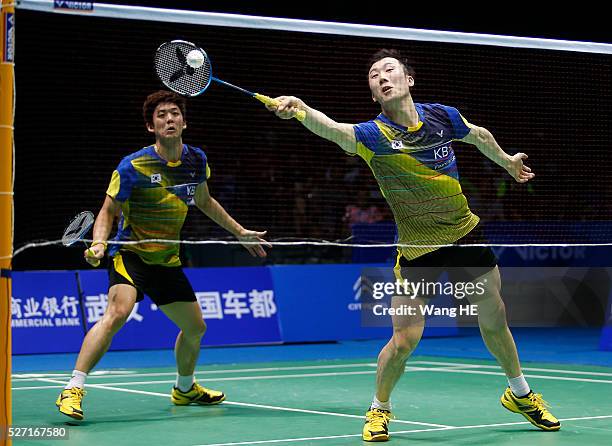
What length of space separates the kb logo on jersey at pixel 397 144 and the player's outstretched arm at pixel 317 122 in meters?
0.23

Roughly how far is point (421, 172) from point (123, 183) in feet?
7.07

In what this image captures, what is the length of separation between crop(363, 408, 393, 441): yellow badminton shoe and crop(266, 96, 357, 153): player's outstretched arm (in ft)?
5.09

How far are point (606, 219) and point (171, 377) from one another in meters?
4.84

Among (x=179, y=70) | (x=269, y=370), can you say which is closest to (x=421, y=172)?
(x=179, y=70)

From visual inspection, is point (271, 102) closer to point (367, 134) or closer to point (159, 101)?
point (367, 134)

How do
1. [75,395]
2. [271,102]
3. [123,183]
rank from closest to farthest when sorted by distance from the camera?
1. [271,102]
2. [75,395]
3. [123,183]

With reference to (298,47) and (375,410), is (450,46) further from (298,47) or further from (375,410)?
(375,410)

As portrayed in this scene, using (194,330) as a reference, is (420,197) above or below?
above

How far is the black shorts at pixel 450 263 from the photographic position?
22.5 feet

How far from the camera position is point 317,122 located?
252 inches

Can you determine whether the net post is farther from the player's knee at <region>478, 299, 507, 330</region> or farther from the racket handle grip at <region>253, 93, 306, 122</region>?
the player's knee at <region>478, 299, 507, 330</region>

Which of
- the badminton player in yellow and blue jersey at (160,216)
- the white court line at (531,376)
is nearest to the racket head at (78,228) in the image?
the badminton player in yellow and blue jersey at (160,216)

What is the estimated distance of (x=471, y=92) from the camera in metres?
12.1

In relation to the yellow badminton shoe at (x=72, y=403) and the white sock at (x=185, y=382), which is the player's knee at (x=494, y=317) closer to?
the white sock at (x=185, y=382)
